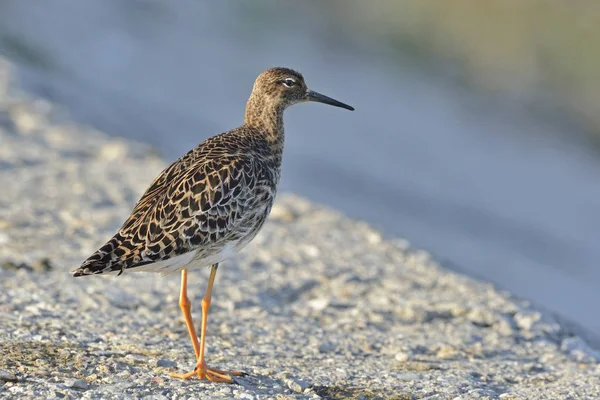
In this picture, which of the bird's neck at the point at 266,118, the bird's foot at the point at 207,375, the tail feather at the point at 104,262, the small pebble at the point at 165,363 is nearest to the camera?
the tail feather at the point at 104,262

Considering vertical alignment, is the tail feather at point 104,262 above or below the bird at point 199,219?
below

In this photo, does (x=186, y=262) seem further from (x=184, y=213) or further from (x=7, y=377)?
(x=7, y=377)

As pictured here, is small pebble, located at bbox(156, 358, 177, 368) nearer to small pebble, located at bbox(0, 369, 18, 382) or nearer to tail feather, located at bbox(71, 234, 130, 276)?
tail feather, located at bbox(71, 234, 130, 276)

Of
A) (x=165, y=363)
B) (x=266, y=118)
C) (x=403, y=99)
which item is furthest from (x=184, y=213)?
(x=403, y=99)

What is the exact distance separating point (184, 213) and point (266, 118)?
1490 millimetres

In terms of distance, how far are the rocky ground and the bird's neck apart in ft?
5.15

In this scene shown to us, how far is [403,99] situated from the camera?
64.6ft

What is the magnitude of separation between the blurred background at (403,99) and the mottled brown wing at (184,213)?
162 inches

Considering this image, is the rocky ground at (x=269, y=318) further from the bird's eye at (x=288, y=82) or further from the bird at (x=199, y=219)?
the bird's eye at (x=288, y=82)

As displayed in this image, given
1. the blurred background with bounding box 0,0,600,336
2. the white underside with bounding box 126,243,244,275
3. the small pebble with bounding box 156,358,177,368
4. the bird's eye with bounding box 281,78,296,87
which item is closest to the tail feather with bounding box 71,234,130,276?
the white underside with bounding box 126,243,244,275

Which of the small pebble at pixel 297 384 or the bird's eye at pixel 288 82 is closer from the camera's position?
the small pebble at pixel 297 384

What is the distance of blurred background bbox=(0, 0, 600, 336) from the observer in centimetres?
1409

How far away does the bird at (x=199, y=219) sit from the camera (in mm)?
6590

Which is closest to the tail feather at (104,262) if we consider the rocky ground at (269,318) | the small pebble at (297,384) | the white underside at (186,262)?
the white underside at (186,262)
